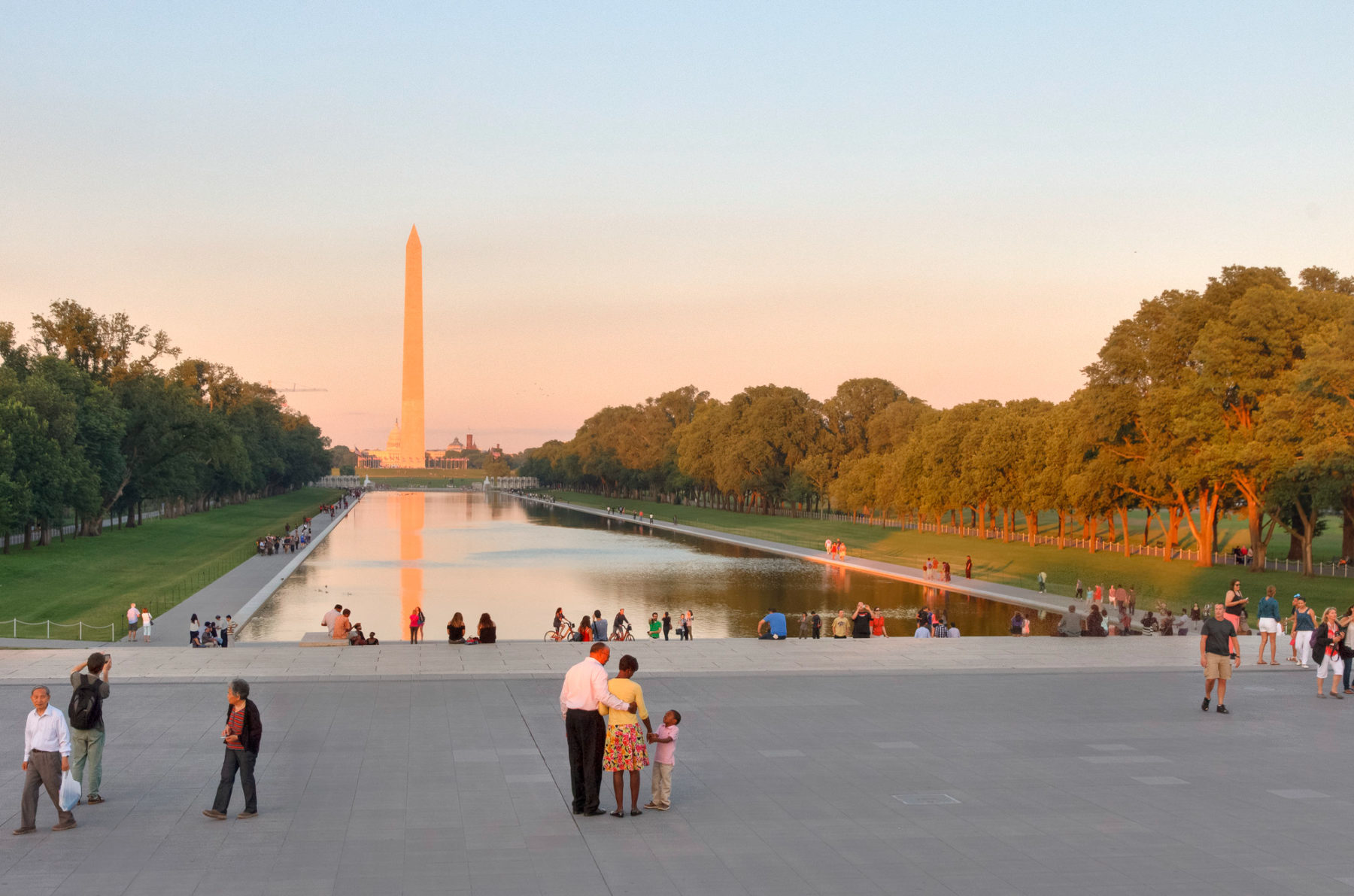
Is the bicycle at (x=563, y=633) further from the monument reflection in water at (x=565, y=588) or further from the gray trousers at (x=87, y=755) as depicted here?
the gray trousers at (x=87, y=755)

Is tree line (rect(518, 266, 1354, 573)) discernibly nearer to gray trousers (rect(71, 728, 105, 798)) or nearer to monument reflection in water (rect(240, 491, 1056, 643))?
monument reflection in water (rect(240, 491, 1056, 643))

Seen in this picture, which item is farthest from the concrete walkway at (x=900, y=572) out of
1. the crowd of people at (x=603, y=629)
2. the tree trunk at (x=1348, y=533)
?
the crowd of people at (x=603, y=629)

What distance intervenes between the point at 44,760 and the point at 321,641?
13.7m

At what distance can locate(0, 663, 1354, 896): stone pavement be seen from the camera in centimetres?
928

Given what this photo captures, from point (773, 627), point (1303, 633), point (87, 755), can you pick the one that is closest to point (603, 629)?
point (773, 627)

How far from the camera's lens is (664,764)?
11250 mm

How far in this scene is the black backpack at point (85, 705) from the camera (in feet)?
36.0

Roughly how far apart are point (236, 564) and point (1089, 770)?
162 ft

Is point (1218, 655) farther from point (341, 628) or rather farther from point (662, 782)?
point (341, 628)

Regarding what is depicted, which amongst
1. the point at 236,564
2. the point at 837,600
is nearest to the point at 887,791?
the point at 837,600

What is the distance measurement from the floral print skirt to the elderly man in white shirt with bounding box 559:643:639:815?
134mm

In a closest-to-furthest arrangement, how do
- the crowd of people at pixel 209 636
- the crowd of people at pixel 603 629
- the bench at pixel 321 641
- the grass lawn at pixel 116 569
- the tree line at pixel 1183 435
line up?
the bench at pixel 321 641 < the crowd of people at pixel 603 629 < the crowd of people at pixel 209 636 < the grass lawn at pixel 116 569 < the tree line at pixel 1183 435

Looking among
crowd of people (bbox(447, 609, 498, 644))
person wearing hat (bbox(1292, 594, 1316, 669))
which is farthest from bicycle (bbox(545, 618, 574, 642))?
person wearing hat (bbox(1292, 594, 1316, 669))

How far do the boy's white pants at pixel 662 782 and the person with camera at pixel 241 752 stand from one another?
151 inches
